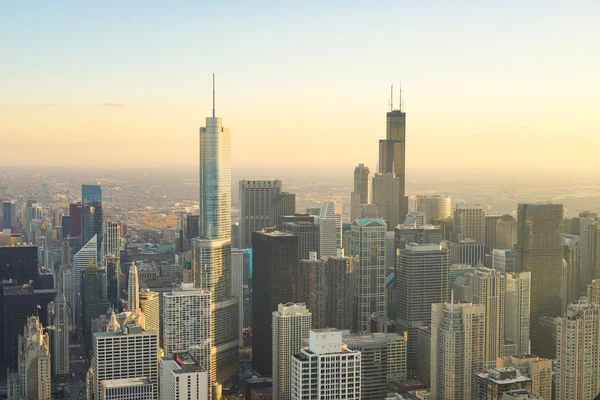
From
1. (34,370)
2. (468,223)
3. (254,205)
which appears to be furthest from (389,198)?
(34,370)

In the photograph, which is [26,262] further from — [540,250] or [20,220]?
[540,250]

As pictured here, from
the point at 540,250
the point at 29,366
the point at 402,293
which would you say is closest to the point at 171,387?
the point at 29,366

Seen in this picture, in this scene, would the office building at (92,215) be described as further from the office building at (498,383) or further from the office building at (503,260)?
the office building at (503,260)

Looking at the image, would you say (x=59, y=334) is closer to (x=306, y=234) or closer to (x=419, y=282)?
(x=306, y=234)

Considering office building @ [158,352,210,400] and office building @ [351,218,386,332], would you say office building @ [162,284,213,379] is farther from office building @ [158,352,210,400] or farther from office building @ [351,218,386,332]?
office building @ [351,218,386,332]

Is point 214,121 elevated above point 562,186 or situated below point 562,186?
above

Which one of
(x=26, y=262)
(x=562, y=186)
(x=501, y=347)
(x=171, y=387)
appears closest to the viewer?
(x=171, y=387)
